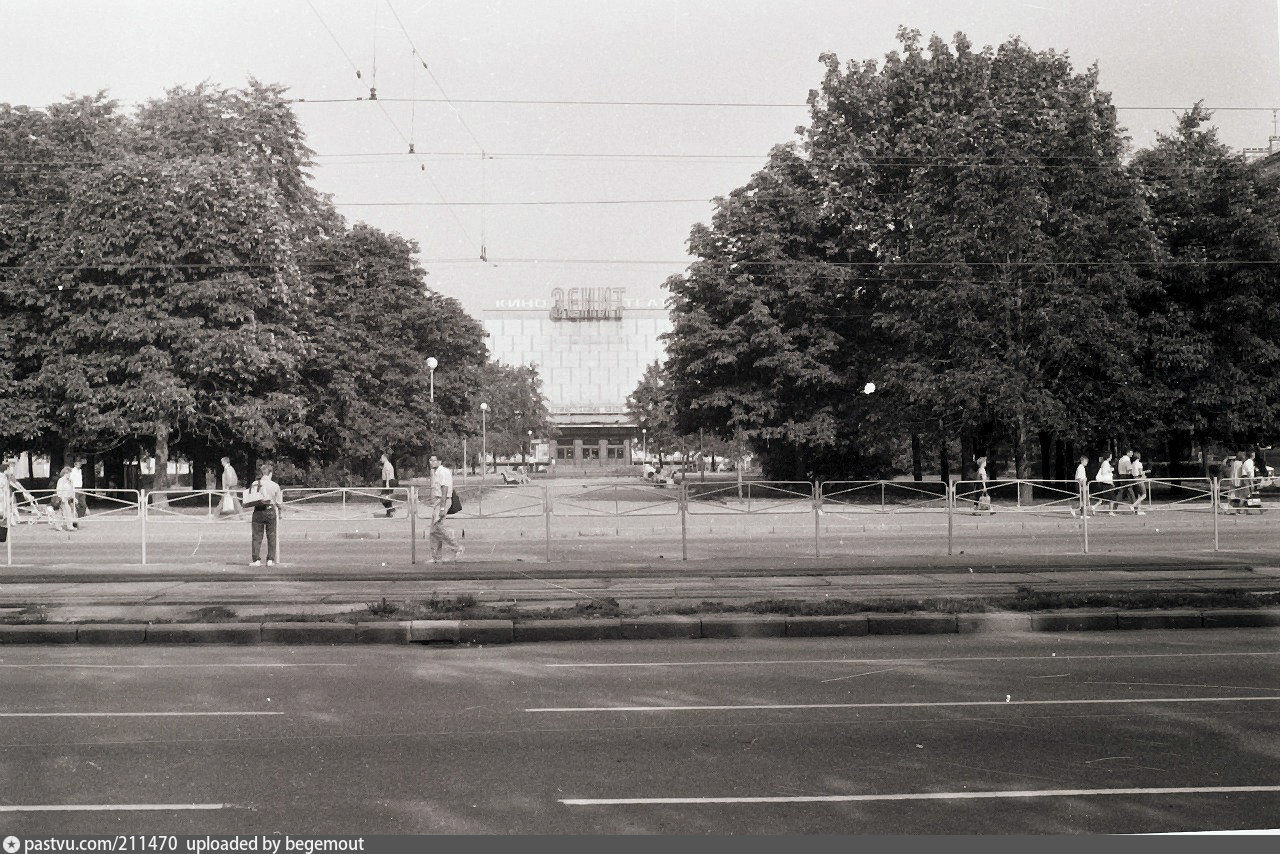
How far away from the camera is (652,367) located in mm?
89062

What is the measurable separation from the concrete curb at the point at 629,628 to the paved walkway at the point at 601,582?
54 centimetres

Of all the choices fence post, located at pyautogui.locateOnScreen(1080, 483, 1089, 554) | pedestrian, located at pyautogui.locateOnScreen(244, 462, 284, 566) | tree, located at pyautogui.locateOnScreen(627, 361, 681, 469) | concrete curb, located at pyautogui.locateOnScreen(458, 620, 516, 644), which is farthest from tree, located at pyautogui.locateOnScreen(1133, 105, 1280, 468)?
tree, located at pyautogui.locateOnScreen(627, 361, 681, 469)

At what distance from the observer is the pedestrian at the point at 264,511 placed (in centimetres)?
1605

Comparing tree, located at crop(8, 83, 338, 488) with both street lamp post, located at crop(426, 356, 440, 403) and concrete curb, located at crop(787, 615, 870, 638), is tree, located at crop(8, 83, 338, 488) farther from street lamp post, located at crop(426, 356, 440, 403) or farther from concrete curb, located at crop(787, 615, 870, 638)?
concrete curb, located at crop(787, 615, 870, 638)

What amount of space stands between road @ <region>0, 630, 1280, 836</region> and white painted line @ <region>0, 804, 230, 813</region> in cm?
2

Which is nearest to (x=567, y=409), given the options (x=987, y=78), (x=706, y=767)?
(x=987, y=78)

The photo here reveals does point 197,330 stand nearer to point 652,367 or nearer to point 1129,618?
point 1129,618

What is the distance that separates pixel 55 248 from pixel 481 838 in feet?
115

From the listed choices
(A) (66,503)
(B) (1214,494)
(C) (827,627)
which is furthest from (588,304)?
(C) (827,627)

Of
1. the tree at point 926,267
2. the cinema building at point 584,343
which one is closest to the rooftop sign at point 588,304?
the cinema building at point 584,343

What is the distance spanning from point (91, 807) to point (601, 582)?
9.18 metres

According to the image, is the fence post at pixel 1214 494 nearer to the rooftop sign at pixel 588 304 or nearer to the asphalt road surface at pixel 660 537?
the asphalt road surface at pixel 660 537

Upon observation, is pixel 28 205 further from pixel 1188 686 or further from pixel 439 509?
pixel 1188 686

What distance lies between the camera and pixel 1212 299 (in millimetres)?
36125
